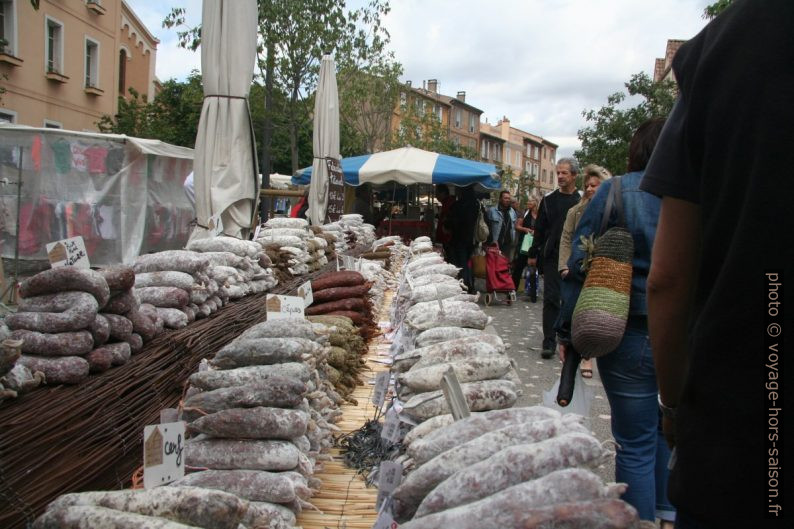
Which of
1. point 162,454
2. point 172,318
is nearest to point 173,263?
point 172,318

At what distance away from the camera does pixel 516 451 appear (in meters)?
1.53

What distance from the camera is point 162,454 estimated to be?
1894 mm

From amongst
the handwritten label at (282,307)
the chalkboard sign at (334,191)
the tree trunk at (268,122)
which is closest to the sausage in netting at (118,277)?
the handwritten label at (282,307)

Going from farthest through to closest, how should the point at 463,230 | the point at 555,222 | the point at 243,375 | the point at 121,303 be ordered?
the point at 463,230 → the point at 555,222 → the point at 121,303 → the point at 243,375

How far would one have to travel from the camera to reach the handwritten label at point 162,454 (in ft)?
5.98

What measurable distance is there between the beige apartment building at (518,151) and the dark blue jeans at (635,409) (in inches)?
2749

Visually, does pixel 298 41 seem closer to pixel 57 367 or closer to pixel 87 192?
pixel 87 192

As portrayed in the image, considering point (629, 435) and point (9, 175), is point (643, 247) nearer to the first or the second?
point (629, 435)

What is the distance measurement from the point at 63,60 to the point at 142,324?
830 inches

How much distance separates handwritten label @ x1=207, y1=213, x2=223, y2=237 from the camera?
4742 millimetres

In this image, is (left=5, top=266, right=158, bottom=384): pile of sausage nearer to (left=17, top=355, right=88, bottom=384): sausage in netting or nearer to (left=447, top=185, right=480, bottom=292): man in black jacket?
(left=17, top=355, right=88, bottom=384): sausage in netting

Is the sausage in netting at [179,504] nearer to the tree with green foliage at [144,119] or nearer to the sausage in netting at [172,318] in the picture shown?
the sausage in netting at [172,318]

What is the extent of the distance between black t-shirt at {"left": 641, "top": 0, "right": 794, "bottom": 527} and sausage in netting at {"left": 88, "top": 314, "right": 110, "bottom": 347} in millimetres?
2061

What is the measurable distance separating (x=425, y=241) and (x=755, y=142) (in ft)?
22.1
